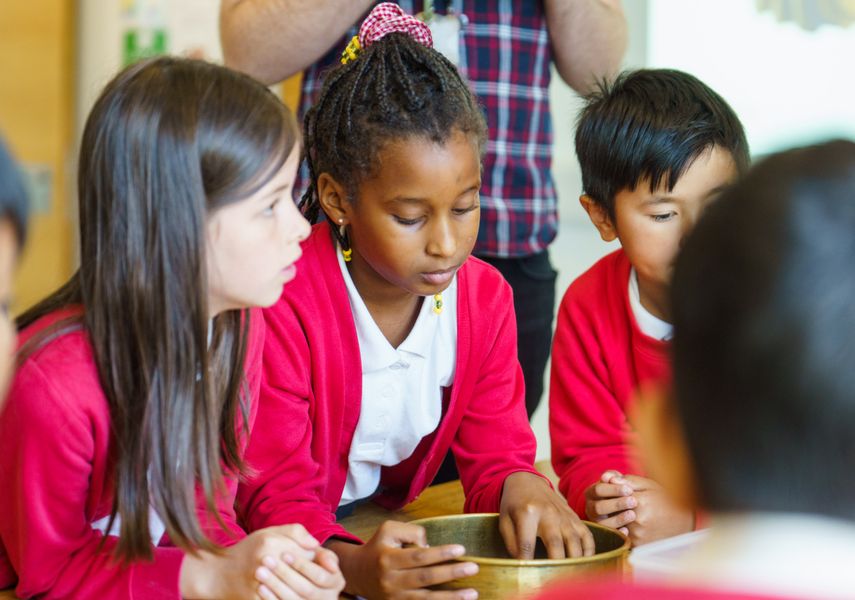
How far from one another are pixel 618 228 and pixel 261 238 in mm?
508

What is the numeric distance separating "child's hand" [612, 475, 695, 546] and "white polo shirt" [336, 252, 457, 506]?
0.25 metres

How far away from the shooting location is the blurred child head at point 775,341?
1.67 ft

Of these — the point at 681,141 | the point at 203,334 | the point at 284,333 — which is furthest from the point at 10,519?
the point at 681,141

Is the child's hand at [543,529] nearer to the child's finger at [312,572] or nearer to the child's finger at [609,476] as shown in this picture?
the child's finger at [609,476]

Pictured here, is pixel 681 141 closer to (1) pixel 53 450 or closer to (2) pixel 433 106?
(2) pixel 433 106

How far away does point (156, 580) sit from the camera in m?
0.93

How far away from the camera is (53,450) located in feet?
3.01

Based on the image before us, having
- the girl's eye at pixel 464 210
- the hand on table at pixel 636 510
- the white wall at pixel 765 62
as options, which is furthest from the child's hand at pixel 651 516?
the white wall at pixel 765 62

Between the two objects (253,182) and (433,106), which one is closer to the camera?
(253,182)

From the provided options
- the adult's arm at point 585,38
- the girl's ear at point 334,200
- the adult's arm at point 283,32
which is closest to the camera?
the girl's ear at point 334,200

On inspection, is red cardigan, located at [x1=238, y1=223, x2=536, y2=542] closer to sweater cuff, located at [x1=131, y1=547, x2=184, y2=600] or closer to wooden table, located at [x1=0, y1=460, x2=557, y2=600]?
wooden table, located at [x1=0, y1=460, x2=557, y2=600]

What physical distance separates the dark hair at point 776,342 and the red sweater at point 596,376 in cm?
70

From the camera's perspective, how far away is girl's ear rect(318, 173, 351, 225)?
→ 1.22m

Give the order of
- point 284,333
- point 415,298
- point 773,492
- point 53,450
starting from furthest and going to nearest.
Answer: point 415,298, point 284,333, point 53,450, point 773,492
